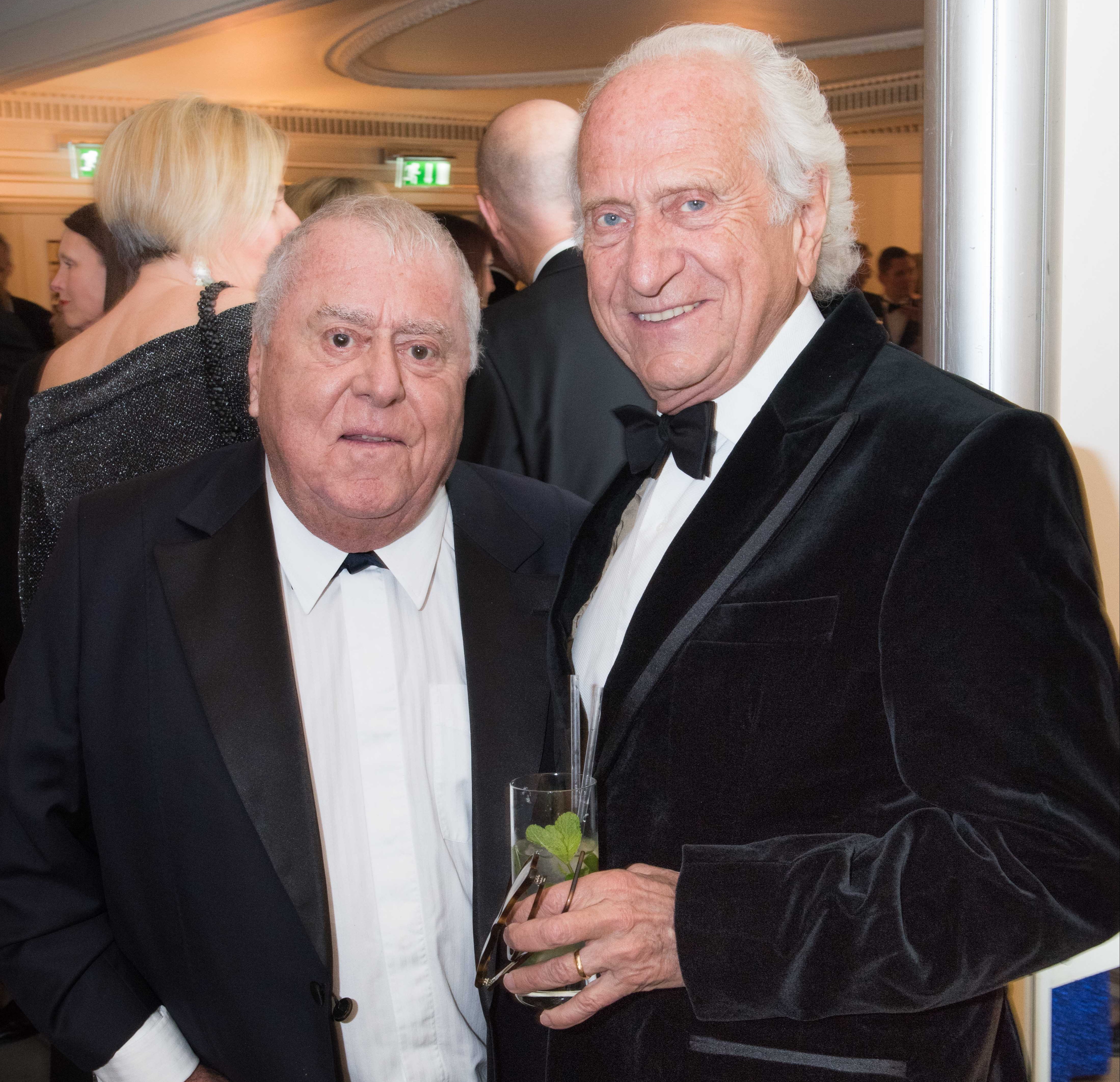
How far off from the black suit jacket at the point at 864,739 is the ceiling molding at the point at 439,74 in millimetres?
7418

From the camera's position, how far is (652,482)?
1465mm

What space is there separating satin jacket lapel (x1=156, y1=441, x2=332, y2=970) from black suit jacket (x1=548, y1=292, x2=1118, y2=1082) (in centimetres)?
37

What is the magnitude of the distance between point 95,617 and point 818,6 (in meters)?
7.60

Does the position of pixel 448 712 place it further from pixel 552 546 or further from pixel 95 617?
pixel 95 617

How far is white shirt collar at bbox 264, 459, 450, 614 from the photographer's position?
1.51m

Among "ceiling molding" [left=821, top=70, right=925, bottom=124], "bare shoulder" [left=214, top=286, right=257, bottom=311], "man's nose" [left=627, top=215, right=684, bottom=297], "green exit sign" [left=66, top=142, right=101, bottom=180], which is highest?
"ceiling molding" [left=821, top=70, right=925, bottom=124]

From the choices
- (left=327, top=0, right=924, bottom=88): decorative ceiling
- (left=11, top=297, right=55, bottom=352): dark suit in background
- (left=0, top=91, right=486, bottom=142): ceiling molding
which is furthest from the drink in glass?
(left=0, top=91, right=486, bottom=142): ceiling molding

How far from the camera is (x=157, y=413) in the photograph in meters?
1.89

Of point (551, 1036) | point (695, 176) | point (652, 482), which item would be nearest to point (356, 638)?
point (652, 482)

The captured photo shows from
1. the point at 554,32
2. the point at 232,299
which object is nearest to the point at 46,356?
the point at 232,299

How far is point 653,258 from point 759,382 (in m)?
0.18

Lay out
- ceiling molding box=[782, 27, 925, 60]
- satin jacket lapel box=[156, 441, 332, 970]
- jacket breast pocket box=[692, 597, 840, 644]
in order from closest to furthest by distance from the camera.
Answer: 1. jacket breast pocket box=[692, 597, 840, 644]
2. satin jacket lapel box=[156, 441, 332, 970]
3. ceiling molding box=[782, 27, 925, 60]

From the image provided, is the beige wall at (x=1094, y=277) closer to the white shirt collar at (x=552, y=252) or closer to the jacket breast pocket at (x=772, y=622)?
the jacket breast pocket at (x=772, y=622)

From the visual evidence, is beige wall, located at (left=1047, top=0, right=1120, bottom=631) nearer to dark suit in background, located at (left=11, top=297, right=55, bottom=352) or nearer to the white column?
the white column
